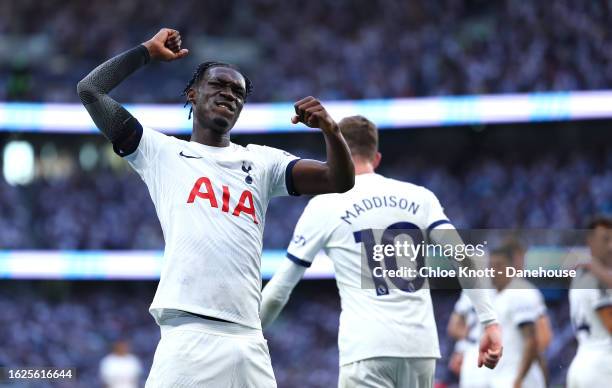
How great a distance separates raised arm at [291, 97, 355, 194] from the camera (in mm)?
3828

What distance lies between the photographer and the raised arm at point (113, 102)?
13.4 ft

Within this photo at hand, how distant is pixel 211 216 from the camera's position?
13.4 ft

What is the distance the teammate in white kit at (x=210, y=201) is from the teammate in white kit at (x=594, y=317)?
304 cm

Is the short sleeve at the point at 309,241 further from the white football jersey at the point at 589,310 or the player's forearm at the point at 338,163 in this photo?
the white football jersey at the point at 589,310

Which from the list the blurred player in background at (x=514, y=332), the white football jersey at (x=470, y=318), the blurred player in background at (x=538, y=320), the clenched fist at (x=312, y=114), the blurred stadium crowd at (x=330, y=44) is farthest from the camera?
the blurred stadium crowd at (x=330, y=44)

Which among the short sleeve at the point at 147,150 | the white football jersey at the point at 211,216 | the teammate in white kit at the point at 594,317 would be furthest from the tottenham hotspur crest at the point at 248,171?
the teammate in white kit at the point at 594,317

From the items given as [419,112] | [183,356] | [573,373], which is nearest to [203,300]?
[183,356]

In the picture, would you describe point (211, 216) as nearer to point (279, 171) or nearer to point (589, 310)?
point (279, 171)

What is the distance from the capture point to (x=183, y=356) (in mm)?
3936

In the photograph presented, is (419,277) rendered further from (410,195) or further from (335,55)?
(335,55)

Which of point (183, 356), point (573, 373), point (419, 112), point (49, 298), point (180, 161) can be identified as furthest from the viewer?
point (49, 298)

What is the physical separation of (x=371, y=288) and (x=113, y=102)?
1.91m

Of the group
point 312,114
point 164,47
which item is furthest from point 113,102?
point 312,114

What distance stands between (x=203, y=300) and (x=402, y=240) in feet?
5.46
